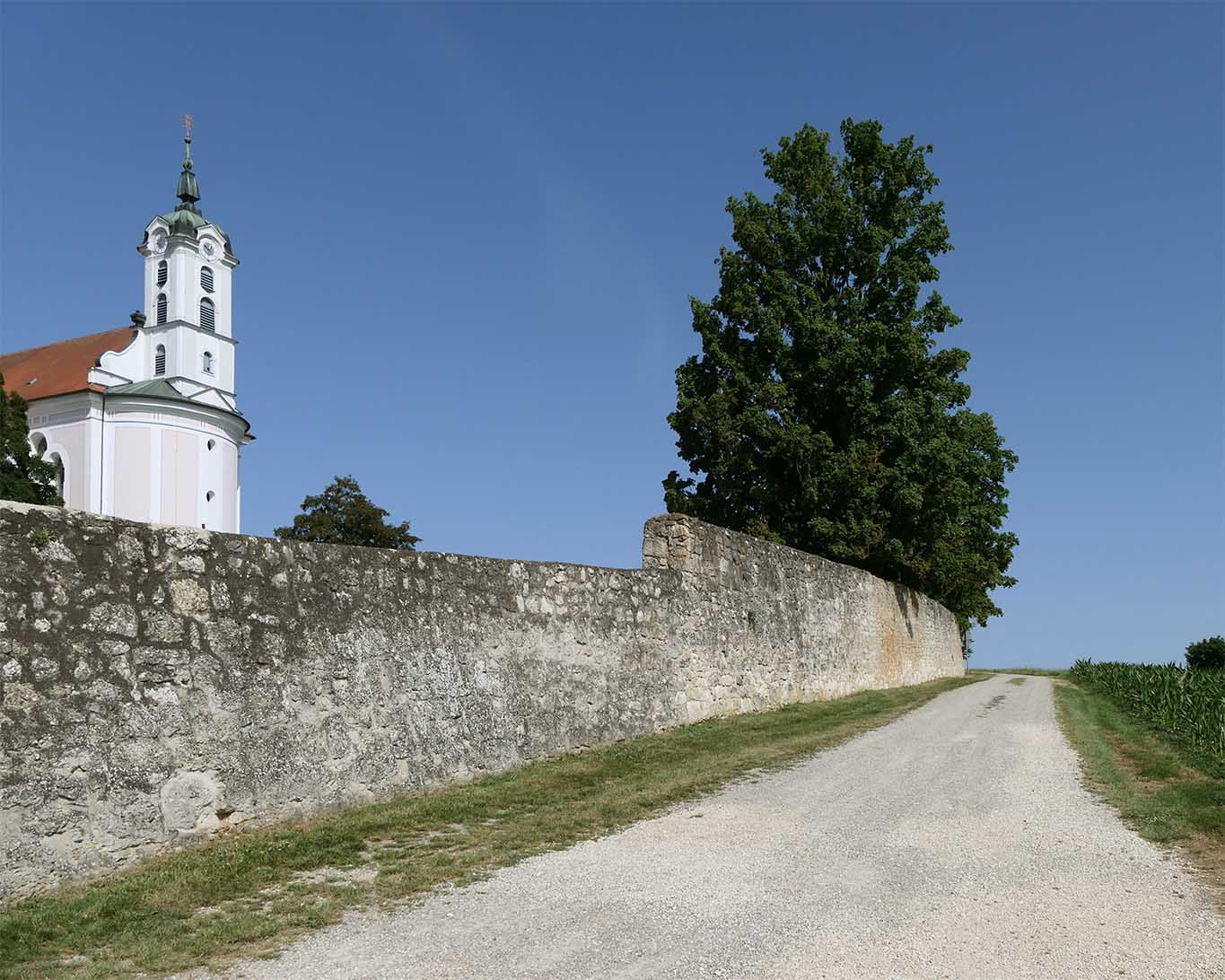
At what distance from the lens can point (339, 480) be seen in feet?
198

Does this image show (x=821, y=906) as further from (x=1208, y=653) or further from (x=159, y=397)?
(x=1208, y=653)

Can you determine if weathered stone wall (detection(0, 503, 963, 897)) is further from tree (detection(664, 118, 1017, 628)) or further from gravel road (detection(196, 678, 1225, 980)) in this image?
tree (detection(664, 118, 1017, 628))

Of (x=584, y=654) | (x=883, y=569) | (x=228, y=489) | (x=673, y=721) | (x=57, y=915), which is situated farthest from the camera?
(x=228, y=489)

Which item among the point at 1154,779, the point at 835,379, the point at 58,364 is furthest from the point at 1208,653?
the point at 58,364

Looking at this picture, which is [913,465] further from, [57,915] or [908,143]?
[57,915]

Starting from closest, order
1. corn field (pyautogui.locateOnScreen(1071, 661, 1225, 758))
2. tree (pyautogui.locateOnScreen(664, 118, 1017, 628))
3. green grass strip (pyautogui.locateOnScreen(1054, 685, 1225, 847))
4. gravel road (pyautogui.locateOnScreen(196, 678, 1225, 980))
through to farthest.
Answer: gravel road (pyautogui.locateOnScreen(196, 678, 1225, 980))
green grass strip (pyautogui.locateOnScreen(1054, 685, 1225, 847))
corn field (pyautogui.locateOnScreen(1071, 661, 1225, 758))
tree (pyautogui.locateOnScreen(664, 118, 1017, 628))

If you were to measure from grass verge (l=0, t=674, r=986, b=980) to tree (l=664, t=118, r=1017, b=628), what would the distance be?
16171mm

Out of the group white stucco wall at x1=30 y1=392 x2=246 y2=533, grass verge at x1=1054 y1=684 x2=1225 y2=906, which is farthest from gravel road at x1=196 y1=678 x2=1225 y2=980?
white stucco wall at x1=30 y1=392 x2=246 y2=533

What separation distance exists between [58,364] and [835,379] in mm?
51611

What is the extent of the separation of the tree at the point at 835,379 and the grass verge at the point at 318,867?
637 inches

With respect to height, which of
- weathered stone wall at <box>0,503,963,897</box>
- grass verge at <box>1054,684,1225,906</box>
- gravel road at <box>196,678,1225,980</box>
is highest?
weathered stone wall at <box>0,503,963,897</box>

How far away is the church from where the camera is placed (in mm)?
54469

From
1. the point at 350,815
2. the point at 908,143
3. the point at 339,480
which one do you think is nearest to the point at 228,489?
the point at 339,480

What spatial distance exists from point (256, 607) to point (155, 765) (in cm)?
121
